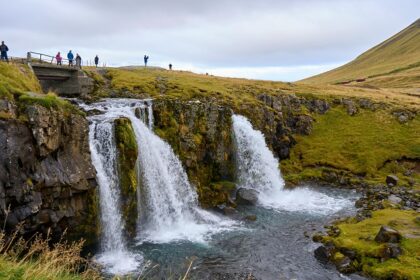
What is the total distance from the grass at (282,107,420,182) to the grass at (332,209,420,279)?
17965 millimetres

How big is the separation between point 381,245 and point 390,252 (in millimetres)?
889

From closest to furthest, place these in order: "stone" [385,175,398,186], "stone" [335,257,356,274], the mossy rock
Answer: "stone" [335,257,356,274]
the mossy rock
"stone" [385,175,398,186]

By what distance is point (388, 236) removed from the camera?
89.4 ft

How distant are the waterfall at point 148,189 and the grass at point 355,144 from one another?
65.1 feet

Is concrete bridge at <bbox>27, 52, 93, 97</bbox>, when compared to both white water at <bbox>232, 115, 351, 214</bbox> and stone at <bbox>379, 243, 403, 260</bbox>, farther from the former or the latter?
stone at <bbox>379, 243, 403, 260</bbox>

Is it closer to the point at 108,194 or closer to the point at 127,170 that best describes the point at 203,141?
the point at 127,170

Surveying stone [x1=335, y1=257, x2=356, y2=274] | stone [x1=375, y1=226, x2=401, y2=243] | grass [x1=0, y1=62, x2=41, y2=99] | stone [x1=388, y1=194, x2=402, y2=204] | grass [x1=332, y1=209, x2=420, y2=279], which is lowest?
stone [x1=335, y1=257, x2=356, y2=274]

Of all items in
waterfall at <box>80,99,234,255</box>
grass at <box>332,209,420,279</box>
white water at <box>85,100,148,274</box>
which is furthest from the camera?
waterfall at <box>80,99,234,255</box>

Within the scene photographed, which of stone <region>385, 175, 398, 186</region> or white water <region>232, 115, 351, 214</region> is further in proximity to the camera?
stone <region>385, 175, 398, 186</region>

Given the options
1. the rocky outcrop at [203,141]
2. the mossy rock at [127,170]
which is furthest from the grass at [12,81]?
the rocky outcrop at [203,141]

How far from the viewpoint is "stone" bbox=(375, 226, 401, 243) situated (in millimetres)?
27125

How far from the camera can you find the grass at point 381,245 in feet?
77.5

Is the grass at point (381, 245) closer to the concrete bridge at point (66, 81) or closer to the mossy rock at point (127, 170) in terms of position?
the mossy rock at point (127, 170)

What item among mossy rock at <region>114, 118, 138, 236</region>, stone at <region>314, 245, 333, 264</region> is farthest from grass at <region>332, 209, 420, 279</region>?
mossy rock at <region>114, 118, 138, 236</region>
